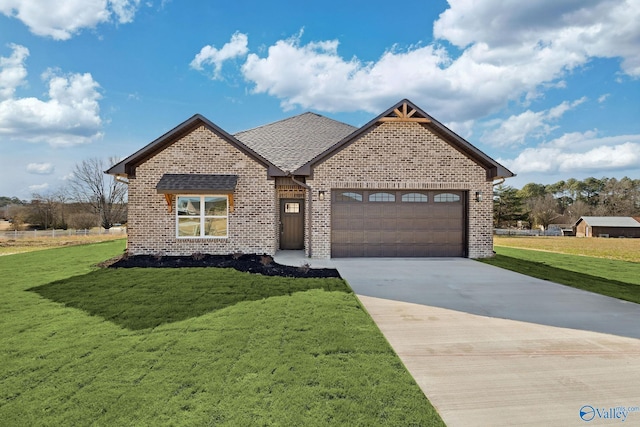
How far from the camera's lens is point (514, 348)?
4.39 metres

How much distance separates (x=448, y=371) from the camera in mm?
3740

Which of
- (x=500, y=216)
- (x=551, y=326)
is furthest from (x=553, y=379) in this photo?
(x=500, y=216)

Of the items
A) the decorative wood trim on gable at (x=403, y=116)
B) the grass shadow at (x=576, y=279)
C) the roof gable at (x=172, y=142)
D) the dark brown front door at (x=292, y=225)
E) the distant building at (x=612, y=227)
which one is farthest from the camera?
the distant building at (x=612, y=227)

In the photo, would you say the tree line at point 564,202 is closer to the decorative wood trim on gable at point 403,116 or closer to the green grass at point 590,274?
the green grass at point 590,274

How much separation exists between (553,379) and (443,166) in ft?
32.3

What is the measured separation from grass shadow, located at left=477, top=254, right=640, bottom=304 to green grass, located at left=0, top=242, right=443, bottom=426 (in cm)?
594

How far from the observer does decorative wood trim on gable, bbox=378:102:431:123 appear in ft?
39.8

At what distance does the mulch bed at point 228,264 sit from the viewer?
9250mm

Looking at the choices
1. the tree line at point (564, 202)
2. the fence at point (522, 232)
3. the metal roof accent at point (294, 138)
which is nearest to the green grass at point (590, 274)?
the metal roof accent at point (294, 138)

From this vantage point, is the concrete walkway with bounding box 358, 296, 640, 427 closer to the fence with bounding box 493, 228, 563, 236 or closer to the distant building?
the fence with bounding box 493, 228, 563, 236

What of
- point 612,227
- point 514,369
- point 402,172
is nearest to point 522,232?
point 612,227

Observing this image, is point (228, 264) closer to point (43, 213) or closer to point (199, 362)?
point (199, 362)

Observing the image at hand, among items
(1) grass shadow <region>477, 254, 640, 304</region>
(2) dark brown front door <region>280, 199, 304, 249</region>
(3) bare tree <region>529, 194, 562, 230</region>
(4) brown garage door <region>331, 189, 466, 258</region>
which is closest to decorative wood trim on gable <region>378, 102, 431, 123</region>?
(4) brown garage door <region>331, 189, 466, 258</region>

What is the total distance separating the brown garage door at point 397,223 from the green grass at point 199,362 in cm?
566
